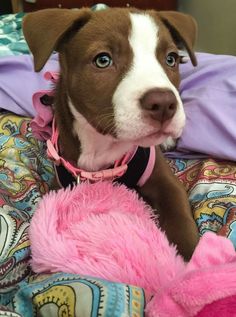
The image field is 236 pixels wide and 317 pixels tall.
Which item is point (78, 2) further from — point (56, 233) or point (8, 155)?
point (56, 233)

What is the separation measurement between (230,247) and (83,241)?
1.12 feet

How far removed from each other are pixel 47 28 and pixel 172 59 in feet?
1.17

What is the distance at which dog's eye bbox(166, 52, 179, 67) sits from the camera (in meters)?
1.33

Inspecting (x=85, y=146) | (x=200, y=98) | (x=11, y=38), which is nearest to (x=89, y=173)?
(x=85, y=146)

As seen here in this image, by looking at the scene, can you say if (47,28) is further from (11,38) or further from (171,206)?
(11,38)

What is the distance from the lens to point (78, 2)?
3.81 metres

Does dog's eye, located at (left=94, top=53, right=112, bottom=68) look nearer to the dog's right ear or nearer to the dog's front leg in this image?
the dog's right ear

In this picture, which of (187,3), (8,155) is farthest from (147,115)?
→ (187,3)

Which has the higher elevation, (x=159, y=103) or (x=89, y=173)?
(x=159, y=103)

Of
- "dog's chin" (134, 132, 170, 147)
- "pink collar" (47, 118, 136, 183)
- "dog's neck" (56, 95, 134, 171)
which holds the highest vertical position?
"dog's chin" (134, 132, 170, 147)

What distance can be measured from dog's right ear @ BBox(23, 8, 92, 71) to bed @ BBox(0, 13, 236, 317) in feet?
1.42

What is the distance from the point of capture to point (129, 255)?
3.56 feet

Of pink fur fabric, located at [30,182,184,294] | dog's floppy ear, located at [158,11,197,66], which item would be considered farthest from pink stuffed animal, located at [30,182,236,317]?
dog's floppy ear, located at [158,11,197,66]

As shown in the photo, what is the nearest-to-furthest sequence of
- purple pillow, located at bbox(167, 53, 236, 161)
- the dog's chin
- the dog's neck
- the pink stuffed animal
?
the pink stuffed animal
the dog's chin
the dog's neck
purple pillow, located at bbox(167, 53, 236, 161)
